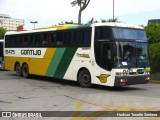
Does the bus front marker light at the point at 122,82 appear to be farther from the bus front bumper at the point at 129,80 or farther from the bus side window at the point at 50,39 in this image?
the bus side window at the point at 50,39

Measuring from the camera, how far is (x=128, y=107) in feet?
37.6

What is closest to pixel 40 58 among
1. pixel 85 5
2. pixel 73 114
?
pixel 73 114

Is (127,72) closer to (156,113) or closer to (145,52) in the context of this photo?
(145,52)

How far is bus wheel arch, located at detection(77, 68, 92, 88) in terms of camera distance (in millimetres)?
17484

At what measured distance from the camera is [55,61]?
19.8 m

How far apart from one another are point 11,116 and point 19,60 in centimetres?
1395

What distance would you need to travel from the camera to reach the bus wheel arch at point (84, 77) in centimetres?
1748

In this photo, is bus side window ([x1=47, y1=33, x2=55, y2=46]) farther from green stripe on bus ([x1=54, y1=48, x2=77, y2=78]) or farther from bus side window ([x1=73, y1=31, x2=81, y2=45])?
bus side window ([x1=73, y1=31, x2=81, y2=45])

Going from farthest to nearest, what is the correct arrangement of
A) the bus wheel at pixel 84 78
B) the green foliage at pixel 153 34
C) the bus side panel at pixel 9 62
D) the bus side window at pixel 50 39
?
the green foliage at pixel 153 34 → the bus side panel at pixel 9 62 → the bus side window at pixel 50 39 → the bus wheel at pixel 84 78

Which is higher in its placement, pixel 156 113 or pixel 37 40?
pixel 37 40

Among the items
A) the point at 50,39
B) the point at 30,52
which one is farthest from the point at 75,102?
the point at 30,52

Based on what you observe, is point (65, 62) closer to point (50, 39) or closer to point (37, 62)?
point (50, 39)

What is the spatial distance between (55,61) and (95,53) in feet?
11.9

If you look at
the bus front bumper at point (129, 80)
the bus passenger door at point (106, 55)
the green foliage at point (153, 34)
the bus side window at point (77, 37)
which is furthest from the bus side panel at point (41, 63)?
the green foliage at point (153, 34)
